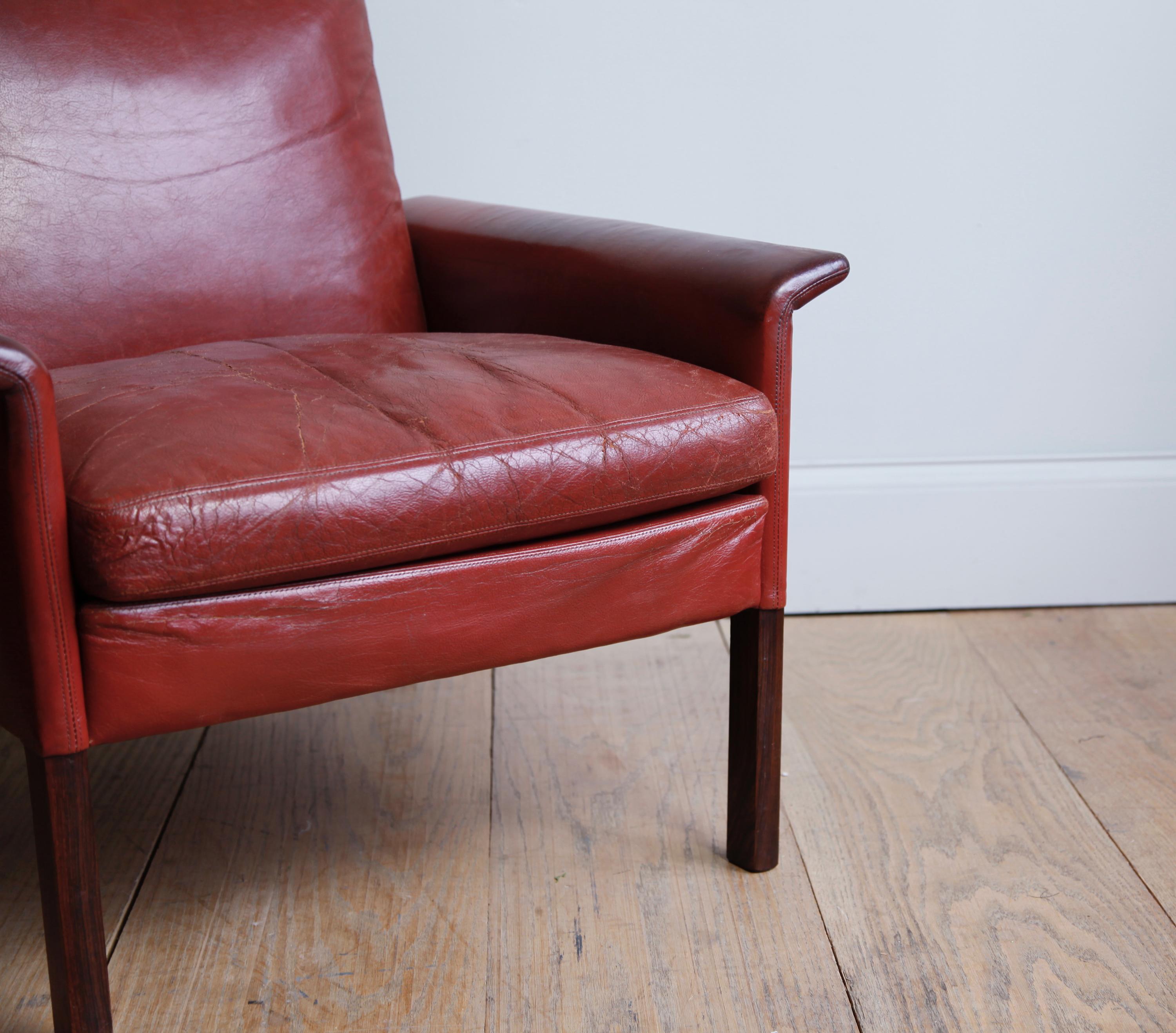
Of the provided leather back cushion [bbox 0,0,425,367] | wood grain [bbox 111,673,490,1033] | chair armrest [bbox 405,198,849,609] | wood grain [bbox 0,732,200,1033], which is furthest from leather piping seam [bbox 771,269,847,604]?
wood grain [bbox 0,732,200,1033]

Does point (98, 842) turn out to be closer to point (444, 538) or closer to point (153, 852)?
point (153, 852)

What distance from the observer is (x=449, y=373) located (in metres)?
0.95

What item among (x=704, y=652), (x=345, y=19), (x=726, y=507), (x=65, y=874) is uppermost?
(x=345, y=19)

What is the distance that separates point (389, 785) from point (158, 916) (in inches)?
11.3

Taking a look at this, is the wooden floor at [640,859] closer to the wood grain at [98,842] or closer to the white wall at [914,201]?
the wood grain at [98,842]

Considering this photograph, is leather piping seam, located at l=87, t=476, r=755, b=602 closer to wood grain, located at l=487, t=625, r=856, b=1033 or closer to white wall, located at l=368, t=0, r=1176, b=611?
wood grain, located at l=487, t=625, r=856, b=1033

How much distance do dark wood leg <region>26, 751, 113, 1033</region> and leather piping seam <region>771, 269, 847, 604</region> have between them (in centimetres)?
57

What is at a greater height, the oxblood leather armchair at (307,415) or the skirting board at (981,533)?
the oxblood leather armchair at (307,415)

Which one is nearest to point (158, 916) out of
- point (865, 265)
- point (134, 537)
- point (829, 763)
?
point (134, 537)

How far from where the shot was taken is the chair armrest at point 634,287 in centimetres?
98

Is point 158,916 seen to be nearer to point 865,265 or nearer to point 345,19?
Result: point 345,19

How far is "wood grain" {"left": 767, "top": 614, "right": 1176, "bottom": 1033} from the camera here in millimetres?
911

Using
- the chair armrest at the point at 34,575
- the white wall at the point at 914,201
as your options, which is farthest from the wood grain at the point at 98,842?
the white wall at the point at 914,201

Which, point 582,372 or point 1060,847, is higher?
point 582,372
